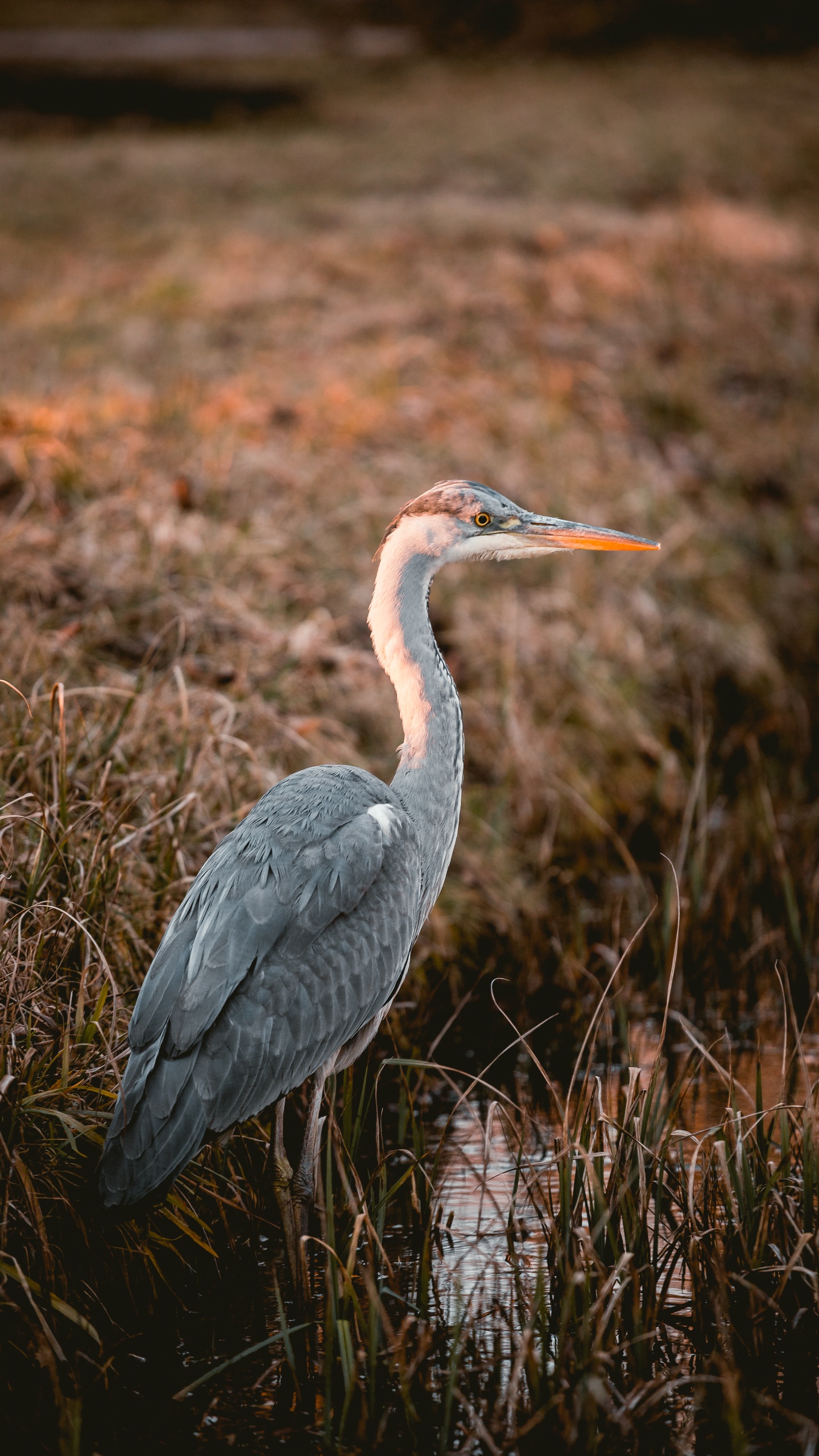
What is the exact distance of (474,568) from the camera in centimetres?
800

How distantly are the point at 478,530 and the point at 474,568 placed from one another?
3.91m

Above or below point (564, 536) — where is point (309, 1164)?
below

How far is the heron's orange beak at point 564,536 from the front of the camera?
4.14m

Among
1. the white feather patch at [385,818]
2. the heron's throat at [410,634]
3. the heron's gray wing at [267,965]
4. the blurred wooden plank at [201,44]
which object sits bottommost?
the heron's gray wing at [267,965]

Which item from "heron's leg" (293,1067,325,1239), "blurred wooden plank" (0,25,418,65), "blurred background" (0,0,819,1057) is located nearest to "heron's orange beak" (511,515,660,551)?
"blurred background" (0,0,819,1057)

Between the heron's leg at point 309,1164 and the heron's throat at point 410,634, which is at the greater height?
the heron's throat at point 410,634

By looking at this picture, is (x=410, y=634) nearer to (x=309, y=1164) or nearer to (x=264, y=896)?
(x=264, y=896)

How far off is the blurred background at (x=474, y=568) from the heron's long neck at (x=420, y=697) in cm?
68

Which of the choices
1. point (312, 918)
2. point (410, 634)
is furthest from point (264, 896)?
point (410, 634)

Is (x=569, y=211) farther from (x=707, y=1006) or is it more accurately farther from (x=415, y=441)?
(x=707, y=1006)

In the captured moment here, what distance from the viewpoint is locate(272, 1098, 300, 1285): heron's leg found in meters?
3.58

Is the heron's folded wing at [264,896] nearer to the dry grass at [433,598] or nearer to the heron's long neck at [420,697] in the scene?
the heron's long neck at [420,697]

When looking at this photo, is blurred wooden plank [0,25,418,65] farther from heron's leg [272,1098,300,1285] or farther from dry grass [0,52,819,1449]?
heron's leg [272,1098,300,1285]

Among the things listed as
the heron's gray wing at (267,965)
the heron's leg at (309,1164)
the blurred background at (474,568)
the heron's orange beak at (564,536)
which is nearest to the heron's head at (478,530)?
the heron's orange beak at (564,536)
